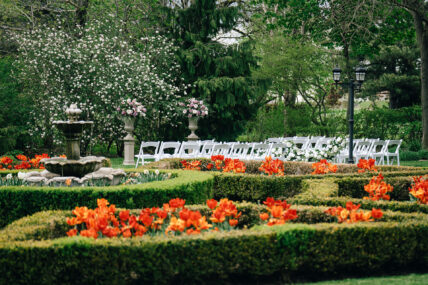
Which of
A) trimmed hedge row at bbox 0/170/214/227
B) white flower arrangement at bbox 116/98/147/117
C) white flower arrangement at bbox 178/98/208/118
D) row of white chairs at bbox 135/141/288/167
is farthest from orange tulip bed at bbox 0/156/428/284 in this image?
white flower arrangement at bbox 178/98/208/118

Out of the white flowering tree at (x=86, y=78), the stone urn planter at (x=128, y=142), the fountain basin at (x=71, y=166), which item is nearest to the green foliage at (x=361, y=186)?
the fountain basin at (x=71, y=166)

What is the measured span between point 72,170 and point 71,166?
9 cm

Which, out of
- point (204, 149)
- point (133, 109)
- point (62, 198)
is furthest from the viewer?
point (133, 109)

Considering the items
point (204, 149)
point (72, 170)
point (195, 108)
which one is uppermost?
point (195, 108)

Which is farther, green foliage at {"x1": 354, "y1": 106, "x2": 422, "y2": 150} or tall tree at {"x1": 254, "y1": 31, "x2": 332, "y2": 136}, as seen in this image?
tall tree at {"x1": 254, "y1": 31, "x2": 332, "y2": 136}

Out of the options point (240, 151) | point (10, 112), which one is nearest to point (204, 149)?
point (240, 151)

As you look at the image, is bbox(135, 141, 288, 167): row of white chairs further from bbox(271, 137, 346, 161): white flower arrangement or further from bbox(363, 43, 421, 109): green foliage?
bbox(363, 43, 421, 109): green foliage

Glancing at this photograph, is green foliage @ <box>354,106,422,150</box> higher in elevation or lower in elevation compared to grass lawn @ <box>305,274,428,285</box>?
higher

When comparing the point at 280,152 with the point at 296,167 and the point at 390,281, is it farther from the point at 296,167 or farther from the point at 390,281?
the point at 390,281

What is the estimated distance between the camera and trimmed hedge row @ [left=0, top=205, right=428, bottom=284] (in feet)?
11.6

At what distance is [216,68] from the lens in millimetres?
19828

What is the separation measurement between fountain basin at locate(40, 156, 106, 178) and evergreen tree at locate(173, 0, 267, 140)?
1190cm

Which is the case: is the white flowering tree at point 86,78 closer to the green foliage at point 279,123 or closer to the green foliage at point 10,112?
the green foliage at point 10,112

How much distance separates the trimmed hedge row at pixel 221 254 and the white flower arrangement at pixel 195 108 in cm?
1361
